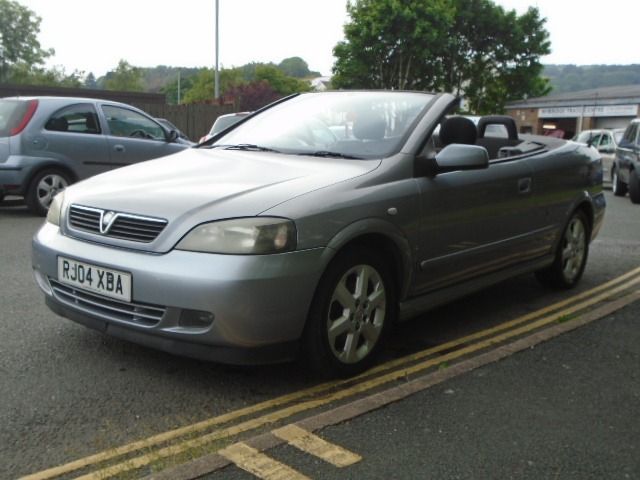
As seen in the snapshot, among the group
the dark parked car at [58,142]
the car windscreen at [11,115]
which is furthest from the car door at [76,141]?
the car windscreen at [11,115]

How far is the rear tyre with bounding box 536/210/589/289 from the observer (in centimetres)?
595

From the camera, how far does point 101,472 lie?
2748 mm

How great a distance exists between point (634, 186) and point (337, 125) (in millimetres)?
12043

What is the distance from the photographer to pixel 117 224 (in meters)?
3.53

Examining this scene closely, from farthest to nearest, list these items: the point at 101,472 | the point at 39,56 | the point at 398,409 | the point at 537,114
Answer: the point at 39,56 → the point at 537,114 → the point at 398,409 → the point at 101,472

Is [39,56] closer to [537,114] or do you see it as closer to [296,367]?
[537,114]

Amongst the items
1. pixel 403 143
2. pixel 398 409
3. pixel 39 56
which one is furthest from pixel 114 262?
pixel 39 56

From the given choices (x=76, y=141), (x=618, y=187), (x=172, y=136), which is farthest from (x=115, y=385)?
(x=618, y=187)

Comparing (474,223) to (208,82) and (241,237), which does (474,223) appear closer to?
(241,237)

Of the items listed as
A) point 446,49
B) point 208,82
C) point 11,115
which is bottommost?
point 11,115

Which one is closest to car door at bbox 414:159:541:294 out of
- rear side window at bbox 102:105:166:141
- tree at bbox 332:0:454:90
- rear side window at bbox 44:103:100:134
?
rear side window at bbox 44:103:100:134

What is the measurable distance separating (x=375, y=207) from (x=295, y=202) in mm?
528

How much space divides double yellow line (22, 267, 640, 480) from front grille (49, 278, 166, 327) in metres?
0.55

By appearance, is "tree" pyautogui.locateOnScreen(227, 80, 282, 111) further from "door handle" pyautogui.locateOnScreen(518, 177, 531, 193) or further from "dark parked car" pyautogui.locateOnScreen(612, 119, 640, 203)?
"door handle" pyautogui.locateOnScreen(518, 177, 531, 193)
